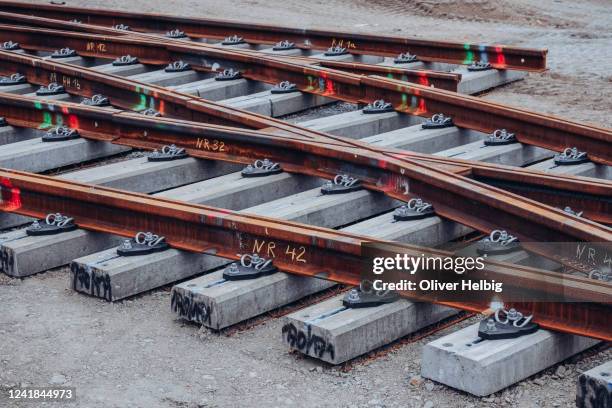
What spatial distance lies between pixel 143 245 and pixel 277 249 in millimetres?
938

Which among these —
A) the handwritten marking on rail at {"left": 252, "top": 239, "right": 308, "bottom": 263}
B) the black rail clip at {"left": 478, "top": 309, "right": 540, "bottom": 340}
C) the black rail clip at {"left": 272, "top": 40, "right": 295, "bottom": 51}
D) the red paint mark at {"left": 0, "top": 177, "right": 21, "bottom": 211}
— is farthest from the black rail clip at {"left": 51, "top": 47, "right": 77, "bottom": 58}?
the black rail clip at {"left": 478, "top": 309, "right": 540, "bottom": 340}

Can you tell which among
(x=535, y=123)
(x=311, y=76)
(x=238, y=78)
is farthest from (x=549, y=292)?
(x=238, y=78)

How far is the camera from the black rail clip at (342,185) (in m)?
8.34

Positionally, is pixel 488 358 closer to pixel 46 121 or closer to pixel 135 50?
pixel 46 121

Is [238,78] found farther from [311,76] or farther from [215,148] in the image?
[215,148]

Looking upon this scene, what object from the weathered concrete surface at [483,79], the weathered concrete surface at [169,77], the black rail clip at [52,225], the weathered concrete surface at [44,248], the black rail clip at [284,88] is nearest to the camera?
the weathered concrete surface at [44,248]

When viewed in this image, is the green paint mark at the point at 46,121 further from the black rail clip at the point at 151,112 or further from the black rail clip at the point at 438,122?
the black rail clip at the point at 438,122

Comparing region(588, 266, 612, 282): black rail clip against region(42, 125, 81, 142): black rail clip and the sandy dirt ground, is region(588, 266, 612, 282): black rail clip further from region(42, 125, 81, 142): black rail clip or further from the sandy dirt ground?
region(42, 125, 81, 142): black rail clip

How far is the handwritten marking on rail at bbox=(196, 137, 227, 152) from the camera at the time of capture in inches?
372

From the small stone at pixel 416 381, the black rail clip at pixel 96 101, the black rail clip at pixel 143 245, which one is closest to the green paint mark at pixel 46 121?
the black rail clip at pixel 96 101

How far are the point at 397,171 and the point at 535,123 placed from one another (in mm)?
1884

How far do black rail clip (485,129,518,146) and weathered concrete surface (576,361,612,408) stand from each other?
13.7 ft

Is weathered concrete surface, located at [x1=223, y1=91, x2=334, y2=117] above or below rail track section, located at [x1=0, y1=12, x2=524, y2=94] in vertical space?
below

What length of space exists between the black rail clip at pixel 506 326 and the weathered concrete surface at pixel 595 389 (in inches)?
20.3
